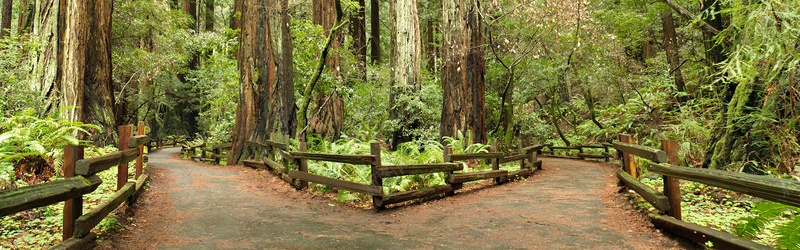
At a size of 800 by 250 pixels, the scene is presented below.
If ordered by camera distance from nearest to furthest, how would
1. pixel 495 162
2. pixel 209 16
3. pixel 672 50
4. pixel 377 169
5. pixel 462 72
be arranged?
1. pixel 377 169
2. pixel 495 162
3. pixel 462 72
4. pixel 672 50
5. pixel 209 16

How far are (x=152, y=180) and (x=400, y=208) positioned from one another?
5.55 meters

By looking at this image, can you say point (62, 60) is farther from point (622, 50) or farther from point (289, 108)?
point (622, 50)

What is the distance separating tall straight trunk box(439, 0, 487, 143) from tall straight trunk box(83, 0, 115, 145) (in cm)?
970

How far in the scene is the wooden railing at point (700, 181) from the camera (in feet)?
10.3

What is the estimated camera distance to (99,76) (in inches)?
466

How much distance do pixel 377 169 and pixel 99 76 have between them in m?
9.66

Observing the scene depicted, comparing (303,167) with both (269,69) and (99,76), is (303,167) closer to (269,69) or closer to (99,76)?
(269,69)

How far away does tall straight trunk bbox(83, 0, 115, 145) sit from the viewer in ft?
37.3

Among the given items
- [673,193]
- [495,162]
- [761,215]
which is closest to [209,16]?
[495,162]

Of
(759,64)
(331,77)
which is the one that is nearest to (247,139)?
(331,77)

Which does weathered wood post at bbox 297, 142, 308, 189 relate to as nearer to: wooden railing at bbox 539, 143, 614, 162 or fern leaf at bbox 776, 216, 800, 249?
fern leaf at bbox 776, 216, 800, 249

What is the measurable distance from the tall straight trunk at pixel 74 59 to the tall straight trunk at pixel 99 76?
1.17 ft

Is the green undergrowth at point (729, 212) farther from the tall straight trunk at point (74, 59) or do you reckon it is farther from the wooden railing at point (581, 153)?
the tall straight trunk at point (74, 59)

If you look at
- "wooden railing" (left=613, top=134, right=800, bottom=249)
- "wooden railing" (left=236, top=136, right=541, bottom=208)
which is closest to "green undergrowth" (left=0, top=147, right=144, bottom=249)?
"wooden railing" (left=236, top=136, right=541, bottom=208)
